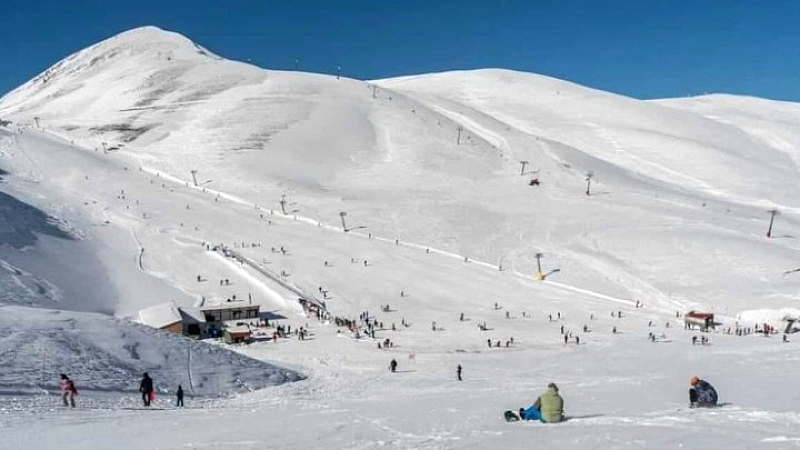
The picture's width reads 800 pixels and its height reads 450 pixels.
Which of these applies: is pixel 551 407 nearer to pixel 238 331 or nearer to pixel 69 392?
pixel 69 392

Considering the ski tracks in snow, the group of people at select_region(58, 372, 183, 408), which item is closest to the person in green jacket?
the group of people at select_region(58, 372, 183, 408)

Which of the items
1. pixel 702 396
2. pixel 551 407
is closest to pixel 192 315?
pixel 551 407

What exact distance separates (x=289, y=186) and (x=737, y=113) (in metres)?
91.7

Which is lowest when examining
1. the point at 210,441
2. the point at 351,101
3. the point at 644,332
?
the point at 210,441

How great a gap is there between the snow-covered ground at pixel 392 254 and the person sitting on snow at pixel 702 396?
294 millimetres

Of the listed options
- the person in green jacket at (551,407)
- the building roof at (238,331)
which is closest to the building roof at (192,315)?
the building roof at (238,331)

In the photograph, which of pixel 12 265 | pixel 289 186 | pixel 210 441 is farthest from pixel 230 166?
pixel 210 441

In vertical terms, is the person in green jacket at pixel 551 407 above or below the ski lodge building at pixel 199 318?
below

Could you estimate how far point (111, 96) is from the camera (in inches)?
4670

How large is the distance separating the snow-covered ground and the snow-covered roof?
2.59 meters

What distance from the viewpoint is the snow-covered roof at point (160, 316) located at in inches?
1348

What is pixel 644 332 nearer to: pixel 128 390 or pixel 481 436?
pixel 128 390

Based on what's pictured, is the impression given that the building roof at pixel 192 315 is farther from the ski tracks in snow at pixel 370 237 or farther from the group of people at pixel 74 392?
the ski tracks in snow at pixel 370 237

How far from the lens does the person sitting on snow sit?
45.9 feet
